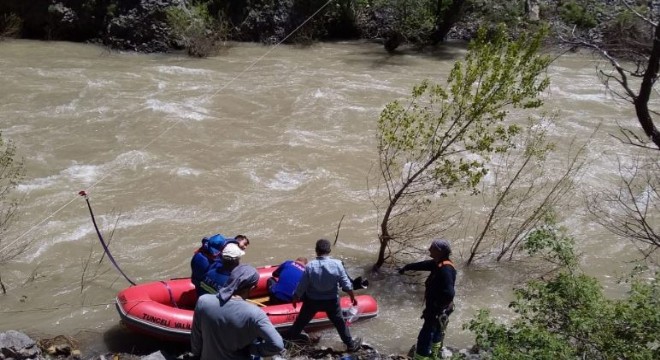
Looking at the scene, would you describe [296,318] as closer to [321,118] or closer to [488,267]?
[488,267]

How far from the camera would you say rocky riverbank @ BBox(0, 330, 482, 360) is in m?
5.87

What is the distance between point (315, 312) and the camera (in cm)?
620

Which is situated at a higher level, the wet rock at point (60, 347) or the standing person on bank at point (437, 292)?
the standing person on bank at point (437, 292)

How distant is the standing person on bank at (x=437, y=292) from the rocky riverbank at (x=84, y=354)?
268 mm

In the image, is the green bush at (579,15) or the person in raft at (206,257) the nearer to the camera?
the person in raft at (206,257)

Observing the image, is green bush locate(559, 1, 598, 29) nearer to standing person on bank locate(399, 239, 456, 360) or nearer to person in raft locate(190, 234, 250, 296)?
standing person on bank locate(399, 239, 456, 360)

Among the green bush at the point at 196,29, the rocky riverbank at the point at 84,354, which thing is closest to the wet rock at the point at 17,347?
the rocky riverbank at the point at 84,354

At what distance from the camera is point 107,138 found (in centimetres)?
1210

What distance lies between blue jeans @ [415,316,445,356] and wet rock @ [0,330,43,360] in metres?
3.58

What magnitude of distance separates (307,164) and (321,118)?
2270 millimetres

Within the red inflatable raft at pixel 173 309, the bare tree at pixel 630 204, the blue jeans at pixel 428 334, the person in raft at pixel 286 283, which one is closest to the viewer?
the blue jeans at pixel 428 334

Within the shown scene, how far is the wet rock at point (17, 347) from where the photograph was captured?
5.80 meters

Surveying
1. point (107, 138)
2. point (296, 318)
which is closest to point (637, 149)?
point (296, 318)

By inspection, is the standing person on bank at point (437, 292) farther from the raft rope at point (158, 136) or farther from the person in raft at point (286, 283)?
the raft rope at point (158, 136)
